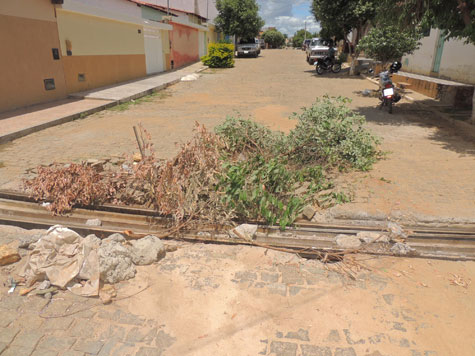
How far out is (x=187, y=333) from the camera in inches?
97.3

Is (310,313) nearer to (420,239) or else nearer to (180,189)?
(420,239)

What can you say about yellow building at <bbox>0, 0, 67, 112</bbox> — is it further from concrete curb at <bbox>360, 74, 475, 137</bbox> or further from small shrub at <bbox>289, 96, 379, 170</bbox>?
concrete curb at <bbox>360, 74, 475, 137</bbox>

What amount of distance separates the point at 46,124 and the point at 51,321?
666 centimetres

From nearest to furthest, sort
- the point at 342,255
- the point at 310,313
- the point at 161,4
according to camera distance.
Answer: the point at 310,313 → the point at 342,255 → the point at 161,4

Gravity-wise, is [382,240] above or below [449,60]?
below

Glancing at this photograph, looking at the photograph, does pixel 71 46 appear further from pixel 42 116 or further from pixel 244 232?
pixel 244 232

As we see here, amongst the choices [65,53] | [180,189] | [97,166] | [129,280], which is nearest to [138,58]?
[65,53]

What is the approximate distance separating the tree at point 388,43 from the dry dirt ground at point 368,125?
63.0 inches

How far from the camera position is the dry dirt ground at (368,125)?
14.1ft

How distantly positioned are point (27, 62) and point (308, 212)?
30.8ft

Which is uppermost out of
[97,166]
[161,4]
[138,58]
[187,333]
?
[161,4]

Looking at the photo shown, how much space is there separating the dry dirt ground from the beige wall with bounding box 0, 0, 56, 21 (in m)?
3.30

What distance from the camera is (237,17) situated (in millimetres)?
34469

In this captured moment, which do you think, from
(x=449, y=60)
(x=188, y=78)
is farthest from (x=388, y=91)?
(x=188, y=78)
